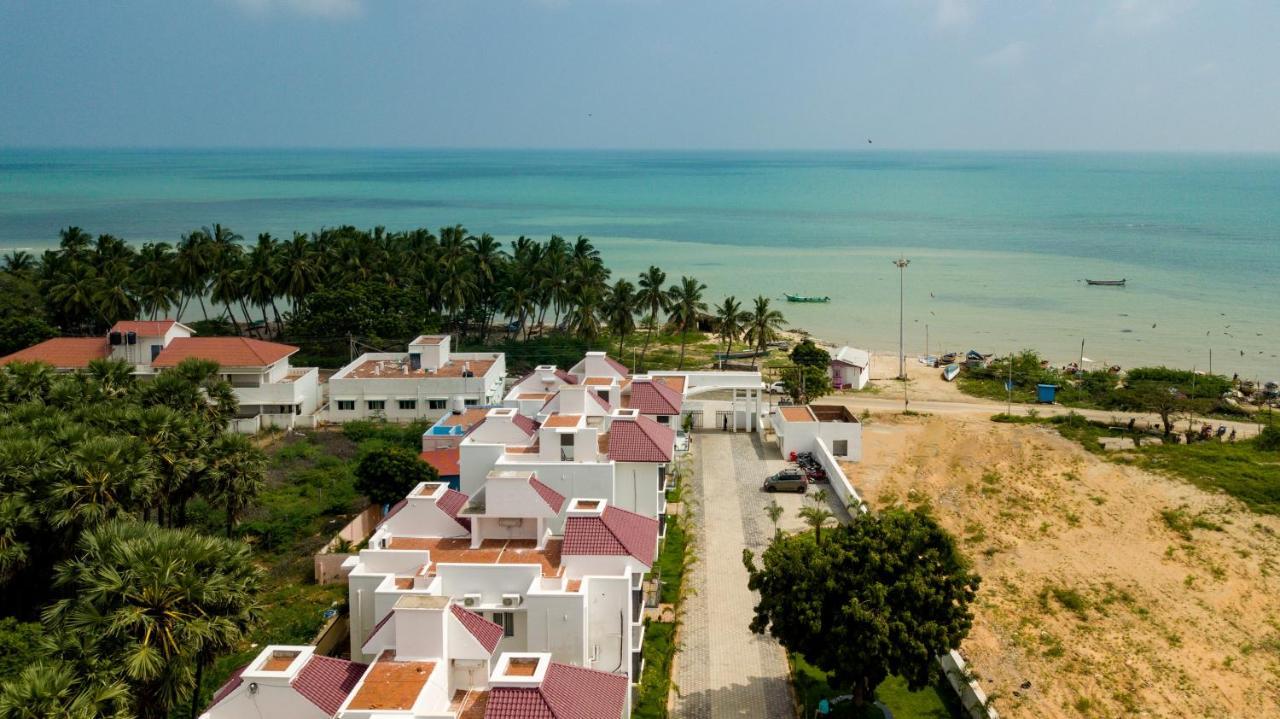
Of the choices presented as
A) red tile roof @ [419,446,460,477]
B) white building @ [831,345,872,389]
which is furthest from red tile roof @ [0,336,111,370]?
white building @ [831,345,872,389]

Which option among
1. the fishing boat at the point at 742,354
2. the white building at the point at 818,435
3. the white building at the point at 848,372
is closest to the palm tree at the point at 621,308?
the fishing boat at the point at 742,354

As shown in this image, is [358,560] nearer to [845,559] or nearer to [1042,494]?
[845,559]

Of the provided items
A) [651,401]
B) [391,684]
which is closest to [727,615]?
[651,401]

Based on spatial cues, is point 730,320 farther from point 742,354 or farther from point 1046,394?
point 1046,394


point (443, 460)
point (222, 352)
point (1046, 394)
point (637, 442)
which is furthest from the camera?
point (1046, 394)

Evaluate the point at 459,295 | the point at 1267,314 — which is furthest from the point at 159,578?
the point at 1267,314

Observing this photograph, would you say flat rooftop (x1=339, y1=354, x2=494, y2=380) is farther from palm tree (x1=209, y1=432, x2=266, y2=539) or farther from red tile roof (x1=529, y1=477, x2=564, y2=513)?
red tile roof (x1=529, y1=477, x2=564, y2=513)
